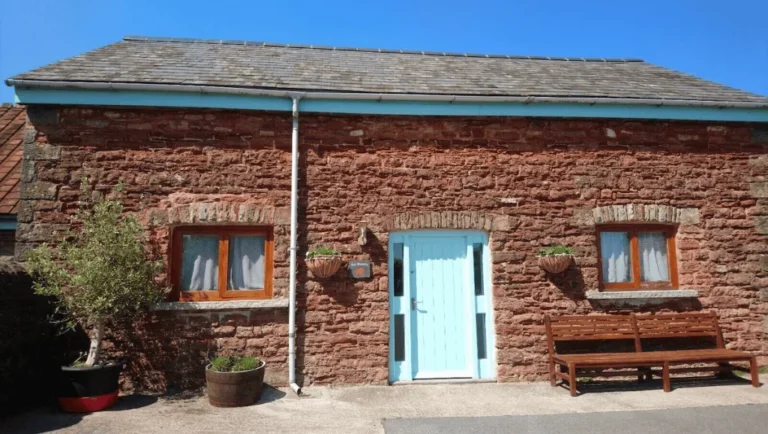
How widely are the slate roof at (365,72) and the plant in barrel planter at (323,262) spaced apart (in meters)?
2.33

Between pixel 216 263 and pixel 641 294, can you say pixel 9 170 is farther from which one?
A: pixel 641 294

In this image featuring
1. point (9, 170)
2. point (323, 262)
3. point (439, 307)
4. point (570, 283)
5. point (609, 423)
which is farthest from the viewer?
point (9, 170)

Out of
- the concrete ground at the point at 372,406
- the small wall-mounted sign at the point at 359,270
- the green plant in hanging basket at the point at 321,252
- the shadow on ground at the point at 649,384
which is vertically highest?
the green plant in hanging basket at the point at 321,252

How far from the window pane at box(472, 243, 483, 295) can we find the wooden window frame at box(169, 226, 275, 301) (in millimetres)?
2855

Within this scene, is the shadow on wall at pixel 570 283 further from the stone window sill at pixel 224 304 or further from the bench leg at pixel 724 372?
the stone window sill at pixel 224 304

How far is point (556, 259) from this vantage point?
21.5 ft

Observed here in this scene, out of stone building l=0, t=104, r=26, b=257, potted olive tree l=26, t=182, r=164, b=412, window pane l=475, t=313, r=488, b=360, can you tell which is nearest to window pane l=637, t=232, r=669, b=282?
window pane l=475, t=313, r=488, b=360

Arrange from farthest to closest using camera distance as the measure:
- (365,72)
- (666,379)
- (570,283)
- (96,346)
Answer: (365,72) → (570,283) → (666,379) → (96,346)

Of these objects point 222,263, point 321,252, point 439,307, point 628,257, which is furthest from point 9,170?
point 628,257

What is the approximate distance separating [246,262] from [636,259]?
224 inches

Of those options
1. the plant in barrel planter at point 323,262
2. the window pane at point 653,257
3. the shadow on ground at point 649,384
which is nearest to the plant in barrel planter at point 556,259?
the window pane at point 653,257

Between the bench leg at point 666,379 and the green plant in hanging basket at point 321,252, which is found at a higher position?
the green plant in hanging basket at point 321,252

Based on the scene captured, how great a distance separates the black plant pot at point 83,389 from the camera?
532 cm

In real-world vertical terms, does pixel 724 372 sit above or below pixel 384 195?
below
